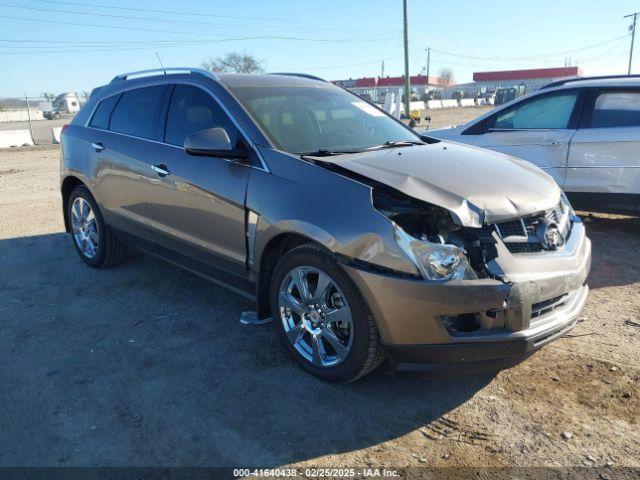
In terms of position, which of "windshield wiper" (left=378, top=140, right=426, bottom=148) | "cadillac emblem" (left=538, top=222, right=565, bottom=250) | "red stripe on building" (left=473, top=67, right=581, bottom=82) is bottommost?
"cadillac emblem" (left=538, top=222, right=565, bottom=250)

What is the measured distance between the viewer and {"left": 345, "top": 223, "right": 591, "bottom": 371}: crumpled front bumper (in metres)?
2.60

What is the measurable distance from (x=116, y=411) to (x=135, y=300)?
5.52 ft

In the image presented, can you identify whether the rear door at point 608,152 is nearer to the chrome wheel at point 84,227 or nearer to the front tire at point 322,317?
the front tire at point 322,317

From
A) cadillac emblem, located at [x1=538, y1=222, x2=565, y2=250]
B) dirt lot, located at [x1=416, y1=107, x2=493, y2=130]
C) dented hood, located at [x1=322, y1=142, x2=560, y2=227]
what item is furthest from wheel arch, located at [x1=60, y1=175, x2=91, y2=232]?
dirt lot, located at [x1=416, y1=107, x2=493, y2=130]

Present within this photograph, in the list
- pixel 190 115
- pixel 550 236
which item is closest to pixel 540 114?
pixel 550 236

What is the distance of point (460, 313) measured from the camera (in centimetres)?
261

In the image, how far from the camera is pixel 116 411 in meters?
2.92

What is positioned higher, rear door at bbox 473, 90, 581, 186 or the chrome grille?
rear door at bbox 473, 90, 581, 186

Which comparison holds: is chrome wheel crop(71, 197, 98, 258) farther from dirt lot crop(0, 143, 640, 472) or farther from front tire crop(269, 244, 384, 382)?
front tire crop(269, 244, 384, 382)

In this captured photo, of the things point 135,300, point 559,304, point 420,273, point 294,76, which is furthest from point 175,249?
point 559,304

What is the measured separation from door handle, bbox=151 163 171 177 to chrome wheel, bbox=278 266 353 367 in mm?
1432

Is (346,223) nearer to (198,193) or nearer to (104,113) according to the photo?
(198,193)

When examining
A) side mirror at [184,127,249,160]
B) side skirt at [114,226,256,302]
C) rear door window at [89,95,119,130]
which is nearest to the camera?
side mirror at [184,127,249,160]

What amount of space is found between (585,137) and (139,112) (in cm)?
473
